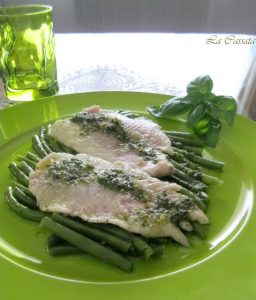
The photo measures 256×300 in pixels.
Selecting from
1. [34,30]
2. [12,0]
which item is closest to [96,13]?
[12,0]

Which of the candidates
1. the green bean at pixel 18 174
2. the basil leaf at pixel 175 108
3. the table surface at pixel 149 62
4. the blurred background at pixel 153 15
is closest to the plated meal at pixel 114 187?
the green bean at pixel 18 174

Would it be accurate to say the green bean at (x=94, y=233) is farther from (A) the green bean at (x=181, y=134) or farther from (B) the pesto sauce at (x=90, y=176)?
(A) the green bean at (x=181, y=134)

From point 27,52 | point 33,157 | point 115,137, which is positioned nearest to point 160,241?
point 115,137

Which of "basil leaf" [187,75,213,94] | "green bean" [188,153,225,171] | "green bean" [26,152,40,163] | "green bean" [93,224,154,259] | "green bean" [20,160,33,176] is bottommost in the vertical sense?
"green bean" [26,152,40,163]

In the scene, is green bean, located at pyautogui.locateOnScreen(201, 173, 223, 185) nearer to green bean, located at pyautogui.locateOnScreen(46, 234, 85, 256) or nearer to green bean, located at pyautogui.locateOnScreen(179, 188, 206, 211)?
green bean, located at pyautogui.locateOnScreen(179, 188, 206, 211)

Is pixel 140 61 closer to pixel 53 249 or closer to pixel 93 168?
pixel 93 168

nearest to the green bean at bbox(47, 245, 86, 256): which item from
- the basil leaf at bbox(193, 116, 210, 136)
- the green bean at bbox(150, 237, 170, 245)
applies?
the green bean at bbox(150, 237, 170, 245)

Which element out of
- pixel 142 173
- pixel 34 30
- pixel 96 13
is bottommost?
pixel 96 13
